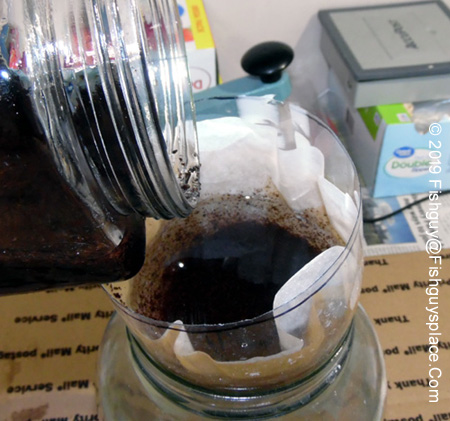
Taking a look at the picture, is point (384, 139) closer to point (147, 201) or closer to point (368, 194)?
point (368, 194)

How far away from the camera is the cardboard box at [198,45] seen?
1.94ft

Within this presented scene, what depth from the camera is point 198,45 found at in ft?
1.93

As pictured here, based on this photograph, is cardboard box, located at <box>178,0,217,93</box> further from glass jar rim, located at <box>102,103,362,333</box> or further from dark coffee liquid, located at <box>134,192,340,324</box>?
glass jar rim, located at <box>102,103,362,333</box>

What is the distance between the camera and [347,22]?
66 cm

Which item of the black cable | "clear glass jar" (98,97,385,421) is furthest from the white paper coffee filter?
the black cable

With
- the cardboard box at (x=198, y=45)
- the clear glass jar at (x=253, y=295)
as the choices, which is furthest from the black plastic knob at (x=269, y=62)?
the clear glass jar at (x=253, y=295)

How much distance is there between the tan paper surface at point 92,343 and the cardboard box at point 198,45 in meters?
0.28

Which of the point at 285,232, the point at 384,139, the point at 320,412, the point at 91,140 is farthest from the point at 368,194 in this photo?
the point at 91,140

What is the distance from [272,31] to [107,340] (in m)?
0.47

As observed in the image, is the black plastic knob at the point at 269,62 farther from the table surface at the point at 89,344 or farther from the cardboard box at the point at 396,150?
the table surface at the point at 89,344

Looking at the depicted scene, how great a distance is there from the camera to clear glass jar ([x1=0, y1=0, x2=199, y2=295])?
0.83ft

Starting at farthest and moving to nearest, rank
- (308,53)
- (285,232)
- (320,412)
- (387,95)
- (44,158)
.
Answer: (308,53), (387,95), (285,232), (320,412), (44,158)

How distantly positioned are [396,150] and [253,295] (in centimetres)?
29

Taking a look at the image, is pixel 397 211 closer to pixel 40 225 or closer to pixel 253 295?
pixel 253 295
